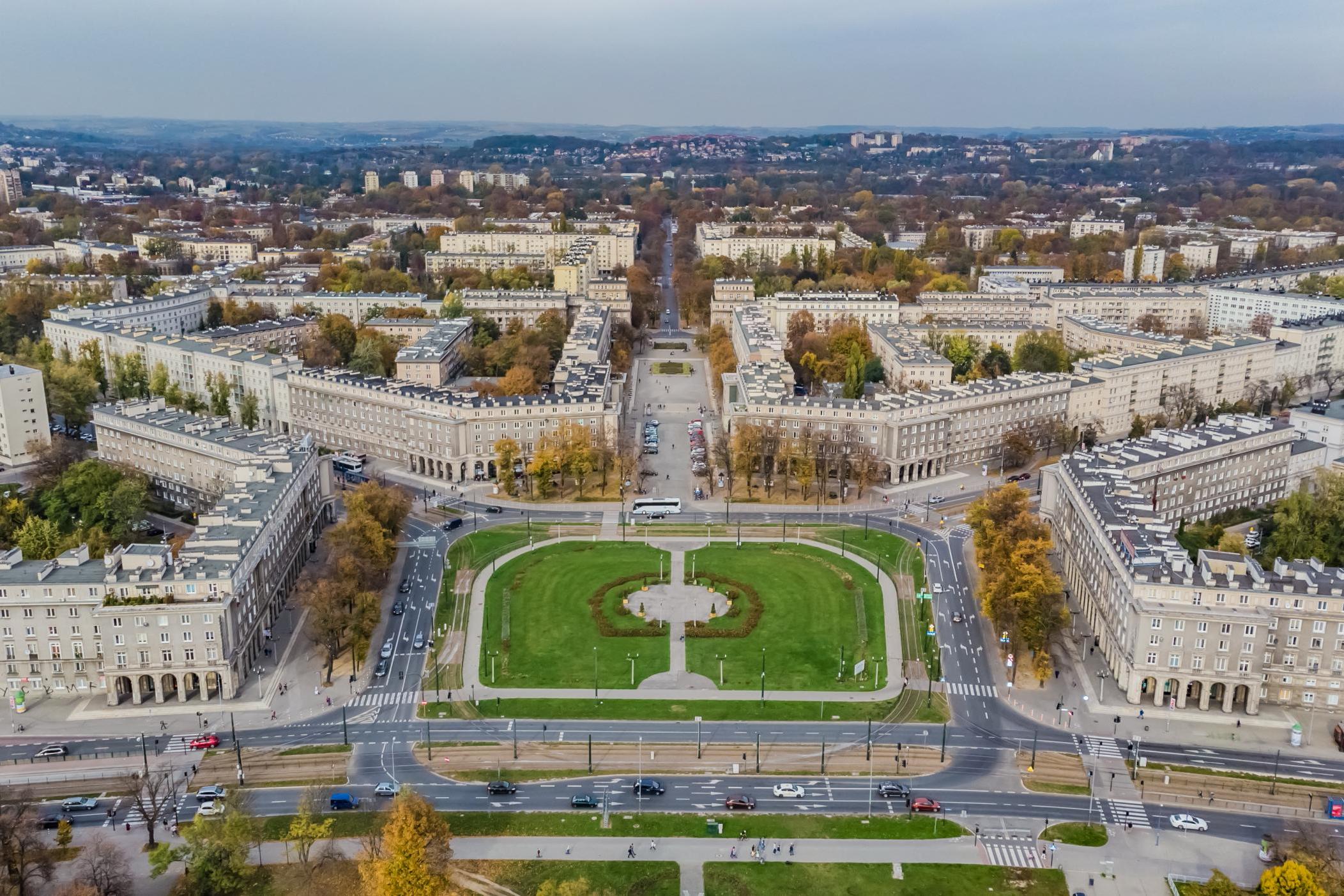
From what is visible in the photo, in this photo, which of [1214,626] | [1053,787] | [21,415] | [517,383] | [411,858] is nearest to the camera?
[411,858]

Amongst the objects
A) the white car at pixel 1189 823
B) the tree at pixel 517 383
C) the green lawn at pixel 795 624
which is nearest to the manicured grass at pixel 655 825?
the white car at pixel 1189 823

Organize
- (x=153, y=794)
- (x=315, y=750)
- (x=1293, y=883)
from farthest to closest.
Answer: (x=315, y=750), (x=153, y=794), (x=1293, y=883)

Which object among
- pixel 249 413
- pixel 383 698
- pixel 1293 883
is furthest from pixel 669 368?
pixel 1293 883

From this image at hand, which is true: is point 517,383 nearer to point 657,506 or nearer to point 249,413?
point 249,413

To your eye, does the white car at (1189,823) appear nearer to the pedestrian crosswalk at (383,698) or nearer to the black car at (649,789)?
the black car at (649,789)

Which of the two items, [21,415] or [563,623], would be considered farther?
[21,415]

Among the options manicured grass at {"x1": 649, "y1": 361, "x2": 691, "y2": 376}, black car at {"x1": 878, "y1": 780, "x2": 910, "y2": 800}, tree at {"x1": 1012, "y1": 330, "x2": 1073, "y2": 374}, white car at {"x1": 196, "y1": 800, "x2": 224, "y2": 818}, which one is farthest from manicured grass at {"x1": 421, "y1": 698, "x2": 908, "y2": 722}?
manicured grass at {"x1": 649, "y1": 361, "x2": 691, "y2": 376}
